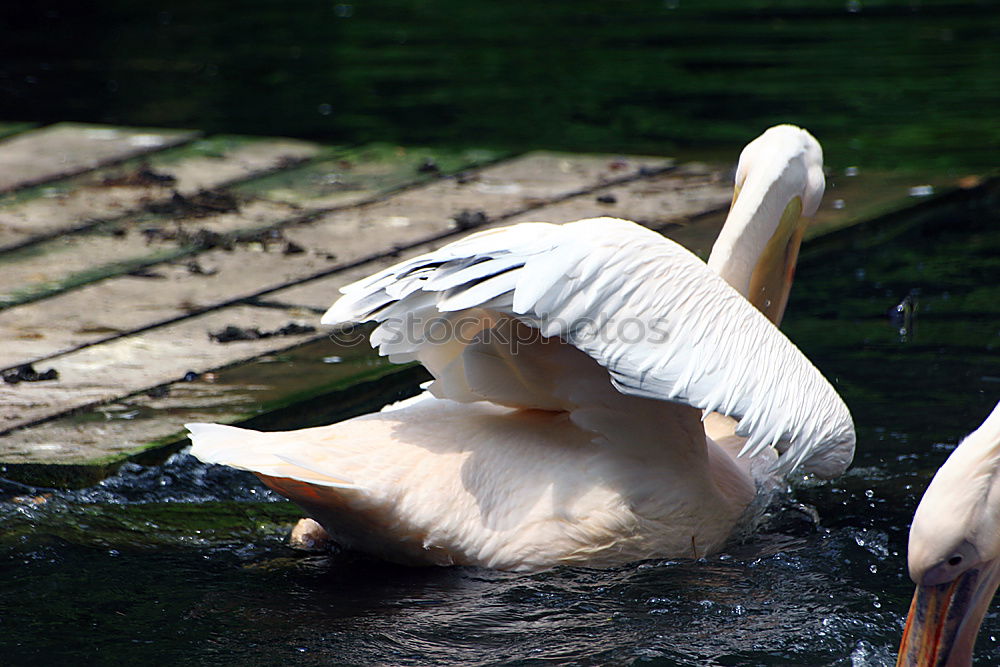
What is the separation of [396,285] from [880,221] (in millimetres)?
3175

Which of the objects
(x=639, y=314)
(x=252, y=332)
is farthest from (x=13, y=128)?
(x=639, y=314)

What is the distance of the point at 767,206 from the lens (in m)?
3.37

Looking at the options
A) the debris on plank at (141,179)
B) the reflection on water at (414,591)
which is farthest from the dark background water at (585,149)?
the debris on plank at (141,179)

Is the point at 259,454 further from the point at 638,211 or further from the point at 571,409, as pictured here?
the point at 638,211

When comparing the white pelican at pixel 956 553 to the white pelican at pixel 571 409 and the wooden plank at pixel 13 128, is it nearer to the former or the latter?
the white pelican at pixel 571 409

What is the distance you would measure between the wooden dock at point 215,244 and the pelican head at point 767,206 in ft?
3.96

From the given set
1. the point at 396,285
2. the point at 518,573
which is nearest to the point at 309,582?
the point at 518,573

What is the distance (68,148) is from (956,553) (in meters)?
5.21

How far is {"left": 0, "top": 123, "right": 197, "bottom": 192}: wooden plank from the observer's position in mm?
6219

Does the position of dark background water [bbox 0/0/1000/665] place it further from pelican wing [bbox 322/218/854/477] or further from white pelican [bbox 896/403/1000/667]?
pelican wing [bbox 322/218/854/477]

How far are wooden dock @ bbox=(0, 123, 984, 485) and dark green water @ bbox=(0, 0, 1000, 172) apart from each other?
2.65 ft

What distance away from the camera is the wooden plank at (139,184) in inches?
218

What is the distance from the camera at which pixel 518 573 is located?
312 cm

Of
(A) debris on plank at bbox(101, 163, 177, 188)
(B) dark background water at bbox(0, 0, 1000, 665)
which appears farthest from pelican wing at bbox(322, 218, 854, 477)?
(A) debris on plank at bbox(101, 163, 177, 188)
